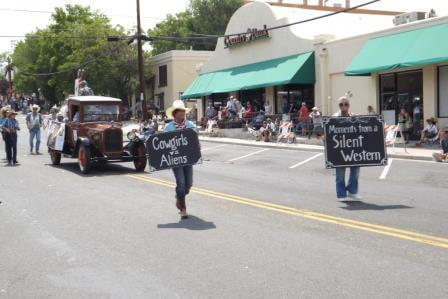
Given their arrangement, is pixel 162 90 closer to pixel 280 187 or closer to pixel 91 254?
pixel 280 187

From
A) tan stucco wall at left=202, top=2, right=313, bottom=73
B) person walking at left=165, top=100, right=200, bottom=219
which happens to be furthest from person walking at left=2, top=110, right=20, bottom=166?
tan stucco wall at left=202, top=2, right=313, bottom=73

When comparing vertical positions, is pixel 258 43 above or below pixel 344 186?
above

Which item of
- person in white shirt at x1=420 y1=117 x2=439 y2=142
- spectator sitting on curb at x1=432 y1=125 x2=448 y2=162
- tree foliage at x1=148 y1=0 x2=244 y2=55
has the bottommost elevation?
spectator sitting on curb at x1=432 y1=125 x2=448 y2=162

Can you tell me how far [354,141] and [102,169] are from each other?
8416 mm

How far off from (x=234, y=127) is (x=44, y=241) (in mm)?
24057

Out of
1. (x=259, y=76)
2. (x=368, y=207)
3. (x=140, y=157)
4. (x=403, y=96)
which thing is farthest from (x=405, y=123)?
(x=368, y=207)

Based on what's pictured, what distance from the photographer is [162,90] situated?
4900 centimetres

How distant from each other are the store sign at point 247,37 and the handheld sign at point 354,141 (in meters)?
21.0

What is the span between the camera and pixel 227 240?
760cm

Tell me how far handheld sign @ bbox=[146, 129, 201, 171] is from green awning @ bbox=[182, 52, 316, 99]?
19.6 metres

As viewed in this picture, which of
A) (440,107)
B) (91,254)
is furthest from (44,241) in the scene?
(440,107)

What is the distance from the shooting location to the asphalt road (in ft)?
18.8

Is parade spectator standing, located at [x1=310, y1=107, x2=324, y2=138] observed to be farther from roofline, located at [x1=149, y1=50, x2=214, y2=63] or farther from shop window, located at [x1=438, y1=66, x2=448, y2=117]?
roofline, located at [x1=149, y1=50, x2=214, y2=63]

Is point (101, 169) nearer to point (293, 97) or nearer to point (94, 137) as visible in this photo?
point (94, 137)
